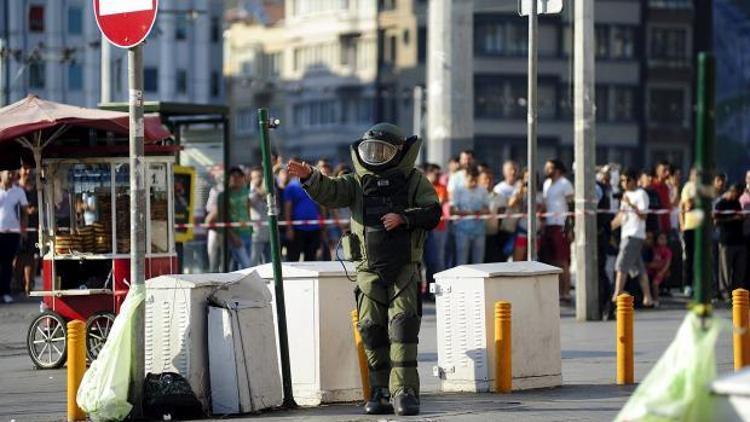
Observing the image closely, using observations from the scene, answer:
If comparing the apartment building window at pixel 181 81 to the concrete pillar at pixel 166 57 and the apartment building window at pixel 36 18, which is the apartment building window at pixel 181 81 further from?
the apartment building window at pixel 36 18

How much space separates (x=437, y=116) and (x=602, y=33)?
247ft

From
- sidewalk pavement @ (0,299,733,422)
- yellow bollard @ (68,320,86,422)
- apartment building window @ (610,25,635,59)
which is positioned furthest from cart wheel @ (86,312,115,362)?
apartment building window @ (610,25,635,59)

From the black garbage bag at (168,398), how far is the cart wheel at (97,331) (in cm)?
403

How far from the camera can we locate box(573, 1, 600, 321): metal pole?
22219 mm

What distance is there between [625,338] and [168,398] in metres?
3.79

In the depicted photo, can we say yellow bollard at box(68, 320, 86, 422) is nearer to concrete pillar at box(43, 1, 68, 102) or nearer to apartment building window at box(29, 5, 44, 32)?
concrete pillar at box(43, 1, 68, 102)

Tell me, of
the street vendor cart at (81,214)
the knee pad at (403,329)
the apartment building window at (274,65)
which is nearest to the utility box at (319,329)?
the knee pad at (403,329)

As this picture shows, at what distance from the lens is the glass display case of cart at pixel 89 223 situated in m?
18.1

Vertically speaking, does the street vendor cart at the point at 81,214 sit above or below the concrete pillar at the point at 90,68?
below

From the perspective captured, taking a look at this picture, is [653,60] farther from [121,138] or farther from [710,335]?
[710,335]

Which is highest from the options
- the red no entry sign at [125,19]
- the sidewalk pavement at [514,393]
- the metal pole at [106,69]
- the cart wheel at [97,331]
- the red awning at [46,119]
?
→ the metal pole at [106,69]

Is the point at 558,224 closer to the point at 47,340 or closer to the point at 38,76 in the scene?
the point at 47,340

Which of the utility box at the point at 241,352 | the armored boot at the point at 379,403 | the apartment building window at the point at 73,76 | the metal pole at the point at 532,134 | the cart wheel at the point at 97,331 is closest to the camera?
the armored boot at the point at 379,403

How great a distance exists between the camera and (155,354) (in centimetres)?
1358
